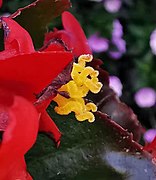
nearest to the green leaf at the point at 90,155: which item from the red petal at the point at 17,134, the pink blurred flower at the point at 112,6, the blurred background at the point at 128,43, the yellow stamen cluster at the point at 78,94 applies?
the yellow stamen cluster at the point at 78,94

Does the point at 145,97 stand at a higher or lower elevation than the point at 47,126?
lower

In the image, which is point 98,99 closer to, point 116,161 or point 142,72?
point 116,161

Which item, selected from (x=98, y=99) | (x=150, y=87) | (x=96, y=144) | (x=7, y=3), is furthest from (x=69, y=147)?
(x=150, y=87)

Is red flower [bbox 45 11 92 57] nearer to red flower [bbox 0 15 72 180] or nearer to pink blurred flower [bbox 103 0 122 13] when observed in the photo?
red flower [bbox 0 15 72 180]

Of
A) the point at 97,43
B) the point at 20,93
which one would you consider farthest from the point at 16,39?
the point at 97,43

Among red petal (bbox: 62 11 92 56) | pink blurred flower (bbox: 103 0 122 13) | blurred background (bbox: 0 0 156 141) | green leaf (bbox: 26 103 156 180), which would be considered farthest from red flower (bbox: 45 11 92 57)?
pink blurred flower (bbox: 103 0 122 13)

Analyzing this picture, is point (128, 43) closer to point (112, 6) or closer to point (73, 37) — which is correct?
point (112, 6)

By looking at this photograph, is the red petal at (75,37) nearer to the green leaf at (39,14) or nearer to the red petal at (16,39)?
the green leaf at (39,14)
